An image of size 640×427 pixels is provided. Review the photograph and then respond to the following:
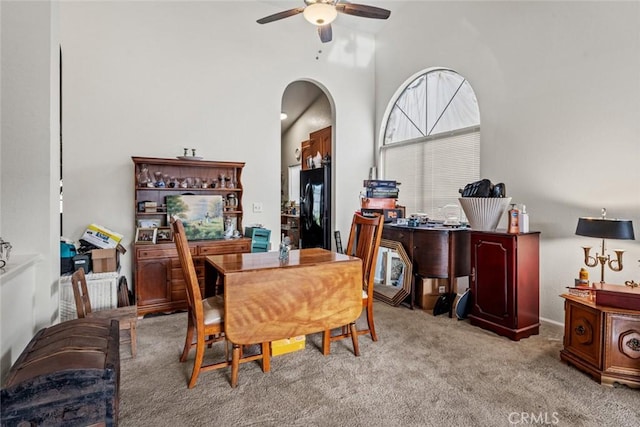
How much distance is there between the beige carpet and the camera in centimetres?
178

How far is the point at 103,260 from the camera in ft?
10.2

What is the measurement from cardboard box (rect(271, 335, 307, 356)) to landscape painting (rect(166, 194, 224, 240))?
5.37ft

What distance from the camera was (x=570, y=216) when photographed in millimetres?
2926

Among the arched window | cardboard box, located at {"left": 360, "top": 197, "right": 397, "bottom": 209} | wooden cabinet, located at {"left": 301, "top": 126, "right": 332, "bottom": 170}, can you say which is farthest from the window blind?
wooden cabinet, located at {"left": 301, "top": 126, "right": 332, "bottom": 170}

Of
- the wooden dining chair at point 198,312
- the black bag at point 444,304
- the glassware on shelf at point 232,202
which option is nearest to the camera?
the wooden dining chair at point 198,312

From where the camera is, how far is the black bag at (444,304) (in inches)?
133

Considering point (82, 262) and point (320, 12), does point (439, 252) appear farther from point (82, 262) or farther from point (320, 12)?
point (82, 262)

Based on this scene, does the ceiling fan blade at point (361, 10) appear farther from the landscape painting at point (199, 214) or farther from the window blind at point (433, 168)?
the landscape painting at point (199, 214)

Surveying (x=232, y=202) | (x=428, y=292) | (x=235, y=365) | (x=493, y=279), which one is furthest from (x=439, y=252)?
(x=232, y=202)

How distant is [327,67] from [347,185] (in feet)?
5.42

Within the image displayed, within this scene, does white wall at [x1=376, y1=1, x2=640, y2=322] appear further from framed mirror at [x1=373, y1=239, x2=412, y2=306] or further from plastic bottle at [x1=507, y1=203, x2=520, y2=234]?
framed mirror at [x1=373, y1=239, x2=412, y2=306]

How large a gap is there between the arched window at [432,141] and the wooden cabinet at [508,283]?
3.69ft

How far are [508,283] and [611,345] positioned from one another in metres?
0.79
